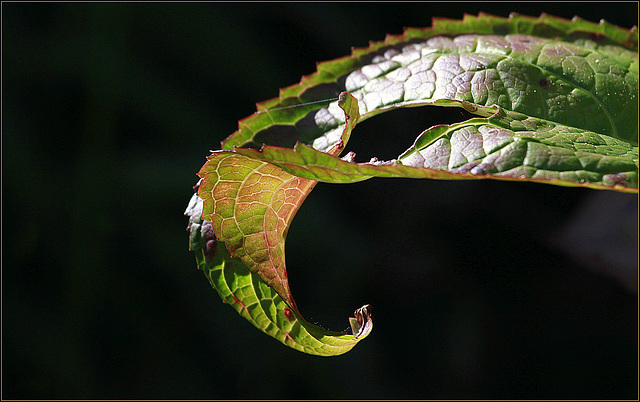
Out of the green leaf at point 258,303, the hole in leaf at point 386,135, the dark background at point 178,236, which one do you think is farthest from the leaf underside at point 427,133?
the dark background at point 178,236

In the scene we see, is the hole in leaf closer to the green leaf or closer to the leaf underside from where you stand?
the leaf underside

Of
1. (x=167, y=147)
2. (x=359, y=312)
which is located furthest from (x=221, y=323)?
(x=359, y=312)

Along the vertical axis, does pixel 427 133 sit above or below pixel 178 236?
above

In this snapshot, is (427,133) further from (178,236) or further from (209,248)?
(178,236)

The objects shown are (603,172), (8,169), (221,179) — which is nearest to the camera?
(603,172)

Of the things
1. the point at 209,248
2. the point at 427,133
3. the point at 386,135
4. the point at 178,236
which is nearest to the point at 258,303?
the point at 209,248

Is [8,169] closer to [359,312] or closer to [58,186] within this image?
[58,186]
